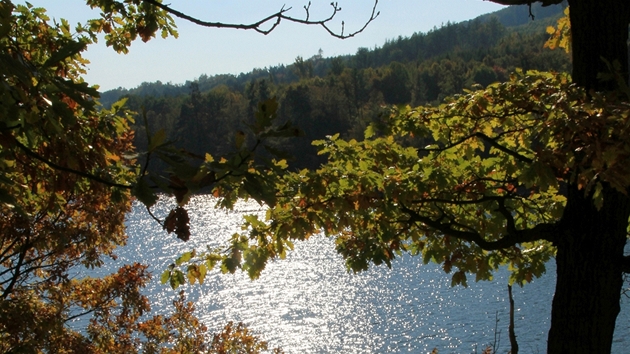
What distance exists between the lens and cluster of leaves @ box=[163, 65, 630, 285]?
12.4 ft

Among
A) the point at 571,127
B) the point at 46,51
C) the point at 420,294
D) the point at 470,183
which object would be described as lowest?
the point at 420,294

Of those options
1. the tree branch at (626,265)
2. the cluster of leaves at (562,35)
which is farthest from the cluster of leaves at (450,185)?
the cluster of leaves at (562,35)

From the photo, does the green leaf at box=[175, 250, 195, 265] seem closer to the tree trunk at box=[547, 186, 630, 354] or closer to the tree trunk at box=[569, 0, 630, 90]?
the tree trunk at box=[547, 186, 630, 354]

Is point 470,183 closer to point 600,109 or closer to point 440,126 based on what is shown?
point 440,126

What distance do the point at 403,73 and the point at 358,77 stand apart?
7.63 metres

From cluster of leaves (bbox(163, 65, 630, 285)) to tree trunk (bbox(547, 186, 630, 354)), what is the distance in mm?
155

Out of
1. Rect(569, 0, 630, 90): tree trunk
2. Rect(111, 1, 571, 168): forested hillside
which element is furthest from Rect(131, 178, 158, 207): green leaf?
Rect(111, 1, 571, 168): forested hillside

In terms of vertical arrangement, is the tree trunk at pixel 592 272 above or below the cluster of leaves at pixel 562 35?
below

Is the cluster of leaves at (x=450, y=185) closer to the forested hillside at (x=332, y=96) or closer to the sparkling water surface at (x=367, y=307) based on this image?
the sparkling water surface at (x=367, y=307)

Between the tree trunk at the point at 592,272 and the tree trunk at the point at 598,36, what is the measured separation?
2.47 ft

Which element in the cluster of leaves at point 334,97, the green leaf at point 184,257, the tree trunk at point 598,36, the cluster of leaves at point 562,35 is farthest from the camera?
the cluster of leaves at point 334,97

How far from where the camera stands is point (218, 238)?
93.6 ft

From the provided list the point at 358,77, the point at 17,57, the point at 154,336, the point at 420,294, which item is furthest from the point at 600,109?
the point at 358,77

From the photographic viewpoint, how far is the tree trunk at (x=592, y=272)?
3859mm
